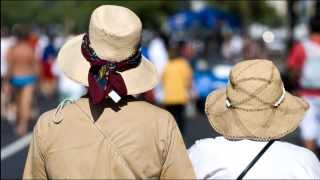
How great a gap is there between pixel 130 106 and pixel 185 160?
32cm

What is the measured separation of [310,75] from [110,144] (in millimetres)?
5460

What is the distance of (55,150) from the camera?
3400mm

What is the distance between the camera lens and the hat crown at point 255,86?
141 inches

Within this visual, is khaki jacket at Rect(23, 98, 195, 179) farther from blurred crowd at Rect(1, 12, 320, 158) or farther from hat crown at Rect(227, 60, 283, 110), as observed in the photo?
blurred crowd at Rect(1, 12, 320, 158)

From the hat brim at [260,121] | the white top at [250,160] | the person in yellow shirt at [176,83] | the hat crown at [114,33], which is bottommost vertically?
the person in yellow shirt at [176,83]

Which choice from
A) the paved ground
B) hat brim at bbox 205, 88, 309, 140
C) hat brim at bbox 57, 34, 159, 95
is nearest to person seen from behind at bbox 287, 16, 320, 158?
the paved ground

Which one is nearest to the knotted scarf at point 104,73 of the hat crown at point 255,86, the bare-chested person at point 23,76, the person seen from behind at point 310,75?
the hat crown at point 255,86

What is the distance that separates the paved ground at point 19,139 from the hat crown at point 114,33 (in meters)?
6.08

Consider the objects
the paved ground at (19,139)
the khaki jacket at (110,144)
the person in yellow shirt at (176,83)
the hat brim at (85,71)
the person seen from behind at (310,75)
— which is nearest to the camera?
the khaki jacket at (110,144)

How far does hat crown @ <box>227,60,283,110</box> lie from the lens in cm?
358

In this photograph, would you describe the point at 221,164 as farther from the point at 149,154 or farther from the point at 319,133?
the point at 319,133

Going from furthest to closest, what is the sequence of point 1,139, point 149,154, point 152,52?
point 152,52, point 1,139, point 149,154

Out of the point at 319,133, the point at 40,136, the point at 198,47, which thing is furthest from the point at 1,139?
the point at 198,47

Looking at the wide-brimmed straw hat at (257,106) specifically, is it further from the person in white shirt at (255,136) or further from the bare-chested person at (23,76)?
the bare-chested person at (23,76)
